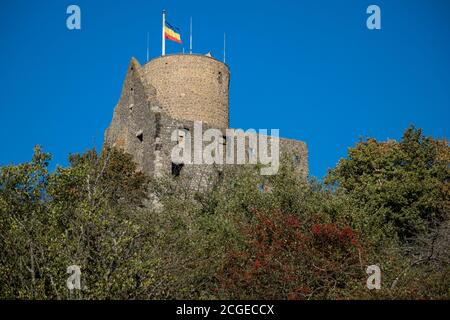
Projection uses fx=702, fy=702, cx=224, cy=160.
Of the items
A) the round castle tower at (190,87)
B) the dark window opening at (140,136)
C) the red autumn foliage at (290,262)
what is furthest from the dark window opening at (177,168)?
the red autumn foliage at (290,262)

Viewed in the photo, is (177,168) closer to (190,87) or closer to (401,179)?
(190,87)

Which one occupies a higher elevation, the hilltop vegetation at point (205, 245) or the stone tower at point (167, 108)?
the stone tower at point (167, 108)

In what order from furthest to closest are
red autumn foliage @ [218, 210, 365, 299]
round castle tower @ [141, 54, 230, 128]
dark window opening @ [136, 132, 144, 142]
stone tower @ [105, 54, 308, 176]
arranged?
round castle tower @ [141, 54, 230, 128] < dark window opening @ [136, 132, 144, 142] < stone tower @ [105, 54, 308, 176] < red autumn foliage @ [218, 210, 365, 299]

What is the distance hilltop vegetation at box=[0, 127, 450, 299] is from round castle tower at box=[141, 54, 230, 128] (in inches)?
467

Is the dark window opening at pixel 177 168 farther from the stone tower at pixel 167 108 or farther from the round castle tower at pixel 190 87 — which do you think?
the round castle tower at pixel 190 87

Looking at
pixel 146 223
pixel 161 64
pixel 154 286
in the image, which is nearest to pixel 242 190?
pixel 146 223

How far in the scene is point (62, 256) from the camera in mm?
13703

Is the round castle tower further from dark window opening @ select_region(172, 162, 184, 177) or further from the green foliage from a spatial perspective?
the green foliage

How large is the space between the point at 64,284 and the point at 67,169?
3504mm

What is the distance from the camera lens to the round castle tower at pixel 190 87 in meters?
34.0

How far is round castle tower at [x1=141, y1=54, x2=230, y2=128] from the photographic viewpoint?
34.0 m

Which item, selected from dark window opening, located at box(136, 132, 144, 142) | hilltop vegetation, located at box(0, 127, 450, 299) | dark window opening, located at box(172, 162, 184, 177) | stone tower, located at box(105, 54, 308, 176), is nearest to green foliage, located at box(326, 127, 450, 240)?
stone tower, located at box(105, 54, 308, 176)
